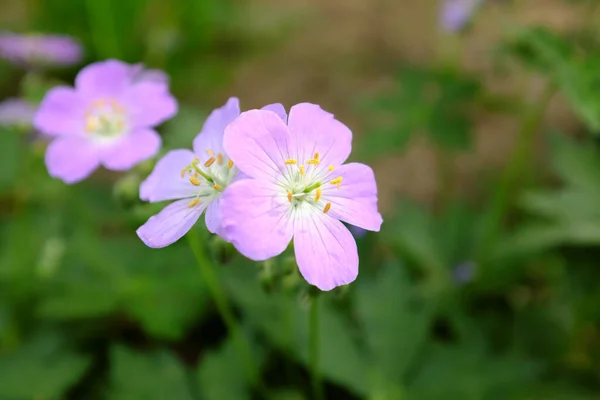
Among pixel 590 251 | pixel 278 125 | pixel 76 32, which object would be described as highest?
pixel 76 32

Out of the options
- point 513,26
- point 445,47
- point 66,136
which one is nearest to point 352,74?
point 445,47

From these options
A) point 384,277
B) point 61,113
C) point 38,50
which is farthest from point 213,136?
point 38,50

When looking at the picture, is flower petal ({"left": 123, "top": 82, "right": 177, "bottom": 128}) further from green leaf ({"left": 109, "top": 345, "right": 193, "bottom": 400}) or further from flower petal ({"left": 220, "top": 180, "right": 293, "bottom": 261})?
green leaf ({"left": 109, "top": 345, "right": 193, "bottom": 400})

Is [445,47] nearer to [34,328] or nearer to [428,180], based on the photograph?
[428,180]

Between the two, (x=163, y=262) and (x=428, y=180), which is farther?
(x=428, y=180)

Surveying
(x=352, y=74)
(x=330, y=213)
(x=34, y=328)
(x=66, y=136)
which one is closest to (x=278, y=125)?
(x=330, y=213)

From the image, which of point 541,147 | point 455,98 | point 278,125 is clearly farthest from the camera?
point 541,147

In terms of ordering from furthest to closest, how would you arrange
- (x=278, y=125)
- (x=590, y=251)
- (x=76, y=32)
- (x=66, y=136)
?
(x=76, y=32) < (x=590, y=251) < (x=66, y=136) < (x=278, y=125)

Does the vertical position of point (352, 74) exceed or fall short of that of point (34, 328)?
it exceeds it
